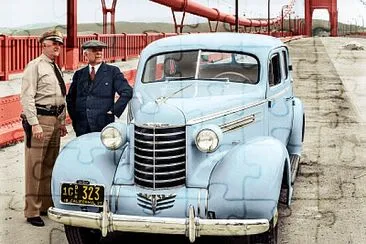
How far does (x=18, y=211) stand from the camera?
20.6ft

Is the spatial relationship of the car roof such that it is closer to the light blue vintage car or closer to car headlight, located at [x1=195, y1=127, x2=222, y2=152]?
the light blue vintage car

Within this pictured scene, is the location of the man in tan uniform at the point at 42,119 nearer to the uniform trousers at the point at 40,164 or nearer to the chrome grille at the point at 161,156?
the uniform trousers at the point at 40,164

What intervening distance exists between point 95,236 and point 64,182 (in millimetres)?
700

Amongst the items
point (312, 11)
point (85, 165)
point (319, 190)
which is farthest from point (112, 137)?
point (312, 11)

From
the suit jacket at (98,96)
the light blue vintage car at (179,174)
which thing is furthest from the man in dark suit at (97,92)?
the light blue vintage car at (179,174)

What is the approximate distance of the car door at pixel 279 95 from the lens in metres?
6.25

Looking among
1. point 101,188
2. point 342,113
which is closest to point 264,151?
point 101,188

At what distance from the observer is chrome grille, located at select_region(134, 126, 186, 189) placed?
186 inches

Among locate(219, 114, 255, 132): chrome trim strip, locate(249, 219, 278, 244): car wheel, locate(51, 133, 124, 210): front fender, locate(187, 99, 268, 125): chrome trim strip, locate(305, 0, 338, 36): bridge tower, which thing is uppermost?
locate(305, 0, 338, 36): bridge tower

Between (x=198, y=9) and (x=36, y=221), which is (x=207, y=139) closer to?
(x=36, y=221)

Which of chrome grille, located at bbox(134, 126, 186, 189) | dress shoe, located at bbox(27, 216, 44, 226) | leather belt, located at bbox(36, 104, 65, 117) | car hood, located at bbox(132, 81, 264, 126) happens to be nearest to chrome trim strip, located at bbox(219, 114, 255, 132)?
car hood, located at bbox(132, 81, 264, 126)

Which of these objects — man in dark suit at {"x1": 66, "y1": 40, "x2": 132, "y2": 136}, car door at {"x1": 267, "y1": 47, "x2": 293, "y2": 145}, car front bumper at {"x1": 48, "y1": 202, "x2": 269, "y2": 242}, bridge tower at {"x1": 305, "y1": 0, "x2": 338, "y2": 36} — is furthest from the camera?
bridge tower at {"x1": 305, "y1": 0, "x2": 338, "y2": 36}

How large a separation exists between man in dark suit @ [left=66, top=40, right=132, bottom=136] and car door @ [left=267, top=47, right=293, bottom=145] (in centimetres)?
150

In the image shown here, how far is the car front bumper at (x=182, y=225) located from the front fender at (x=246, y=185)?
0.18m
